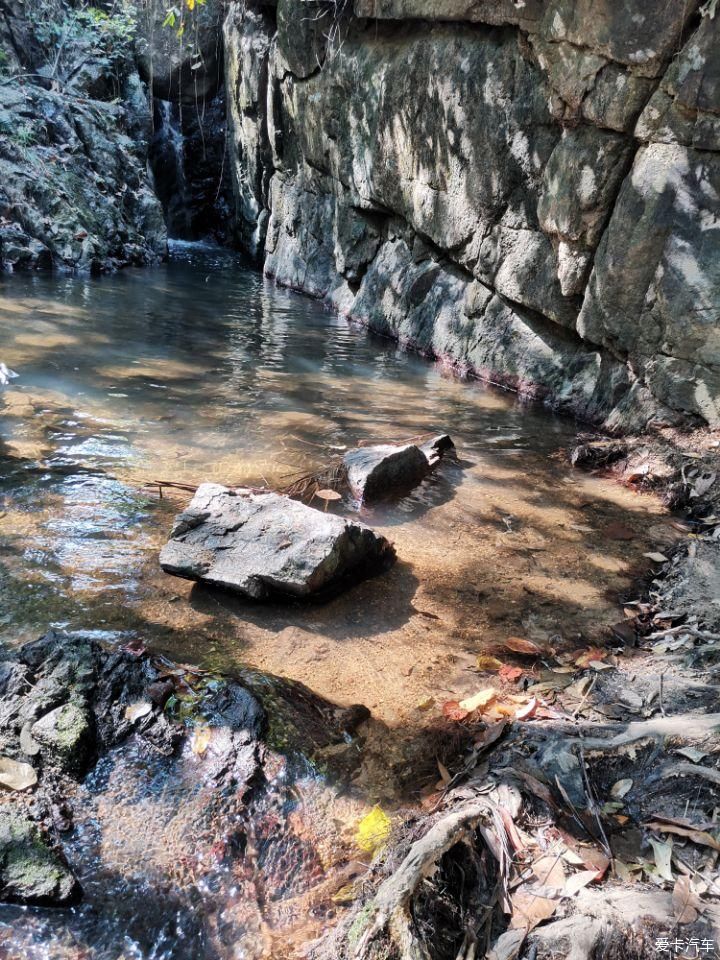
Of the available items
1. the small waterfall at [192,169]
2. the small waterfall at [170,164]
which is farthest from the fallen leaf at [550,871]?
the small waterfall at [170,164]

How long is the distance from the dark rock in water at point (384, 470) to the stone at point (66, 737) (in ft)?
8.27

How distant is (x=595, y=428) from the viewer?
264 inches

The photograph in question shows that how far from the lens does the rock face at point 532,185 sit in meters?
5.53

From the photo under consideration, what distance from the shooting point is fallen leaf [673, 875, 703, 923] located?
61.3 inches

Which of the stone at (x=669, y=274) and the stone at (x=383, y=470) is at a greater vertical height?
the stone at (x=669, y=274)

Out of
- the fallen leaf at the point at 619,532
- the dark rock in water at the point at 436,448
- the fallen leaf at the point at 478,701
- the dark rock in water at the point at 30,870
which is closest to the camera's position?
the dark rock in water at the point at 30,870

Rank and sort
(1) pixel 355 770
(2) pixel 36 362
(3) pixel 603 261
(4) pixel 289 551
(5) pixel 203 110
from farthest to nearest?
1. (5) pixel 203 110
2. (2) pixel 36 362
3. (3) pixel 603 261
4. (4) pixel 289 551
5. (1) pixel 355 770

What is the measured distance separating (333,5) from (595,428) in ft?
28.3

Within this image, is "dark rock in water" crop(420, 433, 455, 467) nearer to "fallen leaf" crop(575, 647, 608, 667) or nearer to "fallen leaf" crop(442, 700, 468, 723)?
"fallen leaf" crop(575, 647, 608, 667)

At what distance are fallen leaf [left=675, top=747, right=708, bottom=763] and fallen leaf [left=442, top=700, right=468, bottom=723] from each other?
0.80 metres

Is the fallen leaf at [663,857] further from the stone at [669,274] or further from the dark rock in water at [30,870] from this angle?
the stone at [669,274]

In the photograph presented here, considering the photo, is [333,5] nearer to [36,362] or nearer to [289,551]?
[36,362]

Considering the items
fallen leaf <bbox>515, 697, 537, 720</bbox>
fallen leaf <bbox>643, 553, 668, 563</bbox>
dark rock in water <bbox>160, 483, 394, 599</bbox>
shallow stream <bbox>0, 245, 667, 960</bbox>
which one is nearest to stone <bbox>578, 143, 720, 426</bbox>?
shallow stream <bbox>0, 245, 667, 960</bbox>

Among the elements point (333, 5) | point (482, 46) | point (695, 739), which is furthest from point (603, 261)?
point (333, 5)
